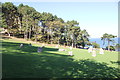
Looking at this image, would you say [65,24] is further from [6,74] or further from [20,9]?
[6,74]

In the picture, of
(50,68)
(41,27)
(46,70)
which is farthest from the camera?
(41,27)

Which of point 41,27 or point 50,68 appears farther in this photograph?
point 41,27

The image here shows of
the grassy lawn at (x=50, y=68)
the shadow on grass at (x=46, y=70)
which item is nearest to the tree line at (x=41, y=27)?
the grassy lawn at (x=50, y=68)

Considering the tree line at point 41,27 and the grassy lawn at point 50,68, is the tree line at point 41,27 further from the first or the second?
the grassy lawn at point 50,68

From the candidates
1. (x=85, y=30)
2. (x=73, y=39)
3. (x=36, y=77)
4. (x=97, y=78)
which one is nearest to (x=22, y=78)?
(x=36, y=77)

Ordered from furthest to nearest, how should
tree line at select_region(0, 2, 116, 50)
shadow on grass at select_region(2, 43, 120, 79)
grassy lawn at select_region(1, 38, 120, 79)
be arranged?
tree line at select_region(0, 2, 116, 50) < grassy lawn at select_region(1, 38, 120, 79) < shadow on grass at select_region(2, 43, 120, 79)

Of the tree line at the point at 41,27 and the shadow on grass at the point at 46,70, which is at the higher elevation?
the tree line at the point at 41,27

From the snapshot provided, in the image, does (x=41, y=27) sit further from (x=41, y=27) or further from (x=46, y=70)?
(x=46, y=70)

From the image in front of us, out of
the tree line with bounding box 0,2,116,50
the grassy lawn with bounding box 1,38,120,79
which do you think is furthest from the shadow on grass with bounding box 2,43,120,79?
the tree line with bounding box 0,2,116,50

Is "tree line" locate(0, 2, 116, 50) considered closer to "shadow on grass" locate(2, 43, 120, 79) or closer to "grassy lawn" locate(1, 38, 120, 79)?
"grassy lawn" locate(1, 38, 120, 79)

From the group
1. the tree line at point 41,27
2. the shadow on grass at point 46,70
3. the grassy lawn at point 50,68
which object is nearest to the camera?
the shadow on grass at point 46,70

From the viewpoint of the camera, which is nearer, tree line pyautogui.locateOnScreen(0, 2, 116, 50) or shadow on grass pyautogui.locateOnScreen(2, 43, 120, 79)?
shadow on grass pyautogui.locateOnScreen(2, 43, 120, 79)

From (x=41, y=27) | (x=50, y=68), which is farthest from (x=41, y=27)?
(x=50, y=68)

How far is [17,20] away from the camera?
32.1 m
